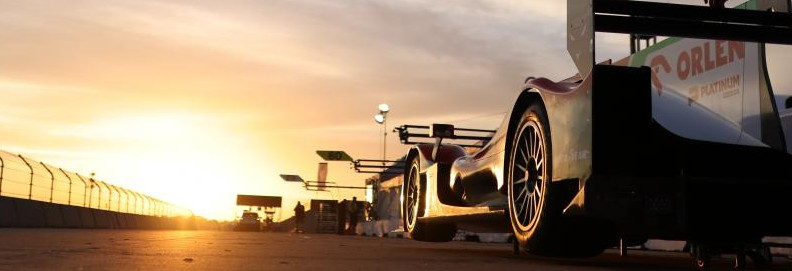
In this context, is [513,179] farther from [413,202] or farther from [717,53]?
[413,202]

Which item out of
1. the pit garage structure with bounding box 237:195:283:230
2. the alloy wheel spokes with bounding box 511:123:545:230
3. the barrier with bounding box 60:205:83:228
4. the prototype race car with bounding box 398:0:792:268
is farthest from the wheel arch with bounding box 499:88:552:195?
the pit garage structure with bounding box 237:195:283:230

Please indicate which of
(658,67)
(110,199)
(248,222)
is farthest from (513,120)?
(248,222)

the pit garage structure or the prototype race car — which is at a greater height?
the pit garage structure

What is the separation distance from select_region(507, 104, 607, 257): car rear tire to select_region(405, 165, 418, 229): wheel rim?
11.4ft

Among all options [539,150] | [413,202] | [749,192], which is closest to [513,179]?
[539,150]

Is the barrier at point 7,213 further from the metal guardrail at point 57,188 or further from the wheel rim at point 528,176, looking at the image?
the wheel rim at point 528,176

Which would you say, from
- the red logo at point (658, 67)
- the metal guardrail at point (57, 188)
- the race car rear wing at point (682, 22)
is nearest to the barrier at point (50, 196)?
the metal guardrail at point (57, 188)

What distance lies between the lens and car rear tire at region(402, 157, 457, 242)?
30.6 ft

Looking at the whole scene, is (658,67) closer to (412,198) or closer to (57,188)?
(412,198)

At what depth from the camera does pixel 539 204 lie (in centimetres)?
545

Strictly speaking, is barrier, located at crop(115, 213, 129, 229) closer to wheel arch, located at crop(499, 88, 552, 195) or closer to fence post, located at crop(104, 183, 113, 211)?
fence post, located at crop(104, 183, 113, 211)

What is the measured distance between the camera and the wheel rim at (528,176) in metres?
5.55

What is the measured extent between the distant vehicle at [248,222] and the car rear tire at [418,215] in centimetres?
4985

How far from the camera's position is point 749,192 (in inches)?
193
